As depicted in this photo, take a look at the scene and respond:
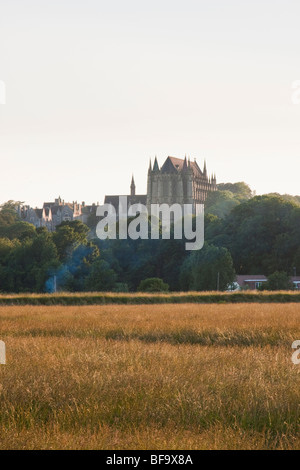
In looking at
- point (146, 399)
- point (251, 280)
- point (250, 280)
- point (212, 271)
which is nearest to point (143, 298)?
point (212, 271)

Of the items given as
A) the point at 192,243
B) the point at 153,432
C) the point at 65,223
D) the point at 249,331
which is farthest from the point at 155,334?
the point at 65,223

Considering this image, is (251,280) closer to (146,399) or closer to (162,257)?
(162,257)

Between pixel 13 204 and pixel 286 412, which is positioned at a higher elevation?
pixel 13 204

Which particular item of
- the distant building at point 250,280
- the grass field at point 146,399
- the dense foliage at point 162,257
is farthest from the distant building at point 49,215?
the grass field at point 146,399

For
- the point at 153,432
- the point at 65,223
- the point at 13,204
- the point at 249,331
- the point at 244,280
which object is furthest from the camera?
the point at 13,204

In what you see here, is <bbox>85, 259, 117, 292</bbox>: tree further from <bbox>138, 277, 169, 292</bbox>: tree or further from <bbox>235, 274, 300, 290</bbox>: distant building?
<bbox>235, 274, 300, 290</bbox>: distant building

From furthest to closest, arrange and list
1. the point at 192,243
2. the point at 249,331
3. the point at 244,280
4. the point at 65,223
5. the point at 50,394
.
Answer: the point at 65,223
the point at 192,243
the point at 244,280
the point at 249,331
the point at 50,394

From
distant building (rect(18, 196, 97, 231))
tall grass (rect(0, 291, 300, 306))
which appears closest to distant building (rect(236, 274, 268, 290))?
tall grass (rect(0, 291, 300, 306))

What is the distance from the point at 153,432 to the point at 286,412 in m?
1.98

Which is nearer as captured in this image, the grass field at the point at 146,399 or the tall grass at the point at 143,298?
the grass field at the point at 146,399

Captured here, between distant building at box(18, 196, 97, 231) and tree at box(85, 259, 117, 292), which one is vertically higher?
distant building at box(18, 196, 97, 231)

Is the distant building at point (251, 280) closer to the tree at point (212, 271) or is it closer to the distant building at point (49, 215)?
the tree at point (212, 271)
